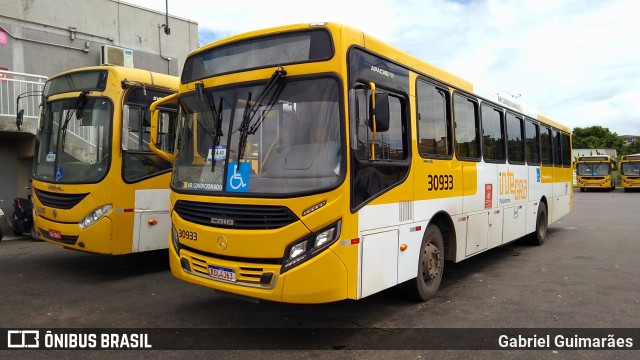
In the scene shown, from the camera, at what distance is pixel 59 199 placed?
7297mm

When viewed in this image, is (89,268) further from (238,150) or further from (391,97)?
(391,97)

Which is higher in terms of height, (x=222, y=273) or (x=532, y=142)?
(x=532, y=142)

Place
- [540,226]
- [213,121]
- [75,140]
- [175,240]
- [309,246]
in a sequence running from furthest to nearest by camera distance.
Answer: [540,226], [75,140], [175,240], [213,121], [309,246]

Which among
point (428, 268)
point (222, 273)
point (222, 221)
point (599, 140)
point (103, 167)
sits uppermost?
point (599, 140)

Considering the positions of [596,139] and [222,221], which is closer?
[222,221]

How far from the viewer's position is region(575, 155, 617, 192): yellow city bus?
35781mm

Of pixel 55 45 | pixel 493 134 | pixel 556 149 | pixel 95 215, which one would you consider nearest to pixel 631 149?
pixel 556 149

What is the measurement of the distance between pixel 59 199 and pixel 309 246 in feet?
16.3

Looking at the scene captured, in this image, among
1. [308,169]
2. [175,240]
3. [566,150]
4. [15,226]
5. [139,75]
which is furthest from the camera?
[566,150]

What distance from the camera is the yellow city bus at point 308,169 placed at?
430 cm

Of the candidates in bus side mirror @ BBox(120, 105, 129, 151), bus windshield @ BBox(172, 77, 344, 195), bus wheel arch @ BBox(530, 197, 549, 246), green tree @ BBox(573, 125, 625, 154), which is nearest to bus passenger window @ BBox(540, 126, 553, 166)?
bus wheel arch @ BBox(530, 197, 549, 246)

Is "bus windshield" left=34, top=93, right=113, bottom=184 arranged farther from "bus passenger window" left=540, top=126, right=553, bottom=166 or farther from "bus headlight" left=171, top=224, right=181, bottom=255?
"bus passenger window" left=540, top=126, right=553, bottom=166

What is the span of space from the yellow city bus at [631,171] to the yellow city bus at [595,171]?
2.56ft

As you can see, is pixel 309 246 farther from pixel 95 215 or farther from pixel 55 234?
pixel 55 234
